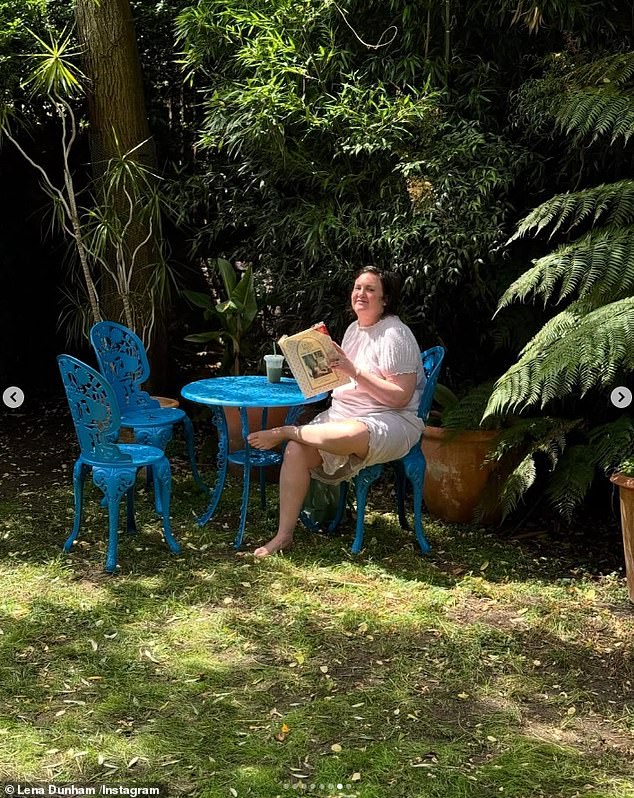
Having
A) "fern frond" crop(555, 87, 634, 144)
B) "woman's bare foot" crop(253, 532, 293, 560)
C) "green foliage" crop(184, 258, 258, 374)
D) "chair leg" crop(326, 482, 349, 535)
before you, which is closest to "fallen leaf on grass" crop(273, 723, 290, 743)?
"woman's bare foot" crop(253, 532, 293, 560)

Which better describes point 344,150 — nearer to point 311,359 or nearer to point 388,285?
point 388,285

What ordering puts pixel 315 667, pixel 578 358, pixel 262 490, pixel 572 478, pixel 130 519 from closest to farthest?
pixel 315 667 < pixel 578 358 < pixel 572 478 < pixel 130 519 < pixel 262 490

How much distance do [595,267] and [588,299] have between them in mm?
→ 199

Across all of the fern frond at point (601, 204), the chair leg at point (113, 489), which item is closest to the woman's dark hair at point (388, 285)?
the fern frond at point (601, 204)

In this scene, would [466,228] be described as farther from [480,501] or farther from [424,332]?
[480,501]

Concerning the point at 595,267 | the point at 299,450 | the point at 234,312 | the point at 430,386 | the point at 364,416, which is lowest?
the point at 299,450

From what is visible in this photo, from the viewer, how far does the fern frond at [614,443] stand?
407cm

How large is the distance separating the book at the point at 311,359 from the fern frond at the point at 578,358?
691 millimetres

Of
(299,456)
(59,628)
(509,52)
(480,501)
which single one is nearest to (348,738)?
(59,628)

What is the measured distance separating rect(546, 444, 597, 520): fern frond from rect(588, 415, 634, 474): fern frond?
49mm

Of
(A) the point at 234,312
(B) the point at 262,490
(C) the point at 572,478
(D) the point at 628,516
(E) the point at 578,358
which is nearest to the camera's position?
(E) the point at 578,358

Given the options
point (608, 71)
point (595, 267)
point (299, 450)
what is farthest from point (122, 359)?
point (608, 71)

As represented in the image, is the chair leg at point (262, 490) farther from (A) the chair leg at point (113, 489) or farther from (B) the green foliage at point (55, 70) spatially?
(B) the green foliage at point (55, 70)

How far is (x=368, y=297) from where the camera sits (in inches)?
172
